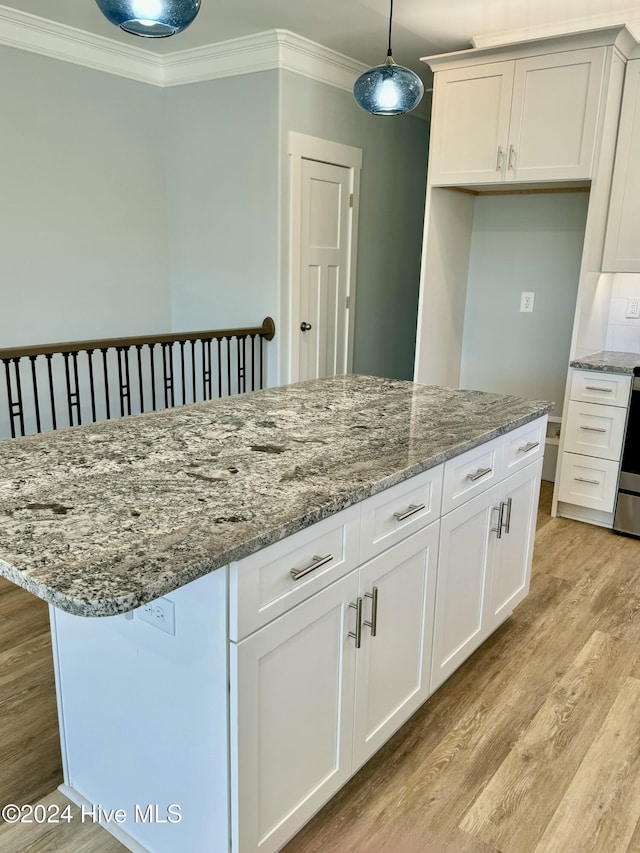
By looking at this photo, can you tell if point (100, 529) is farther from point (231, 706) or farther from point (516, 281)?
point (516, 281)

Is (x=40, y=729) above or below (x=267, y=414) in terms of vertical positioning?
below

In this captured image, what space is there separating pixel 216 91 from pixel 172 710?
13.5 ft

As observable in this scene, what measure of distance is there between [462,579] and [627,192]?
8.27ft

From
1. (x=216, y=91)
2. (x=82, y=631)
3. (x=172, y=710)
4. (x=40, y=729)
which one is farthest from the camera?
(x=216, y=91)

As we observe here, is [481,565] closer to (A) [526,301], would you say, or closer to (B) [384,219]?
(A) [526,301]

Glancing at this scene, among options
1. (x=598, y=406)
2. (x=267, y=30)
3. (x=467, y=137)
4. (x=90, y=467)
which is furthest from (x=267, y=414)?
(x=267, y=30)

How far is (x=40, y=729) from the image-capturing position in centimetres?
210

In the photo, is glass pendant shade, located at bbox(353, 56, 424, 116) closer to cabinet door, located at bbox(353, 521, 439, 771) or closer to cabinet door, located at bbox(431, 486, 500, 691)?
cabinet door, located at bbox(431, 486, 500, 691)

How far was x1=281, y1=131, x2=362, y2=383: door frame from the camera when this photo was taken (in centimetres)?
429

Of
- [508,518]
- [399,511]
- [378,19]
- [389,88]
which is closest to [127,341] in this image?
[389,88]

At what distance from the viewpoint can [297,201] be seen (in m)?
4.36

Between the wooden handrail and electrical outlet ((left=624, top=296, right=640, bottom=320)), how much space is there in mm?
2230

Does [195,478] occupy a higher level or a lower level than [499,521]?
higher

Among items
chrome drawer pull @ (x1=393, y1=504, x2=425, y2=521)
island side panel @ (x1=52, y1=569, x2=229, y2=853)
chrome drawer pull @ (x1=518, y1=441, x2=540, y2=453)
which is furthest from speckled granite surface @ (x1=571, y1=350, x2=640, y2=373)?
island side panel @ (x1=52, y1=569, x2=229, y2=853)
